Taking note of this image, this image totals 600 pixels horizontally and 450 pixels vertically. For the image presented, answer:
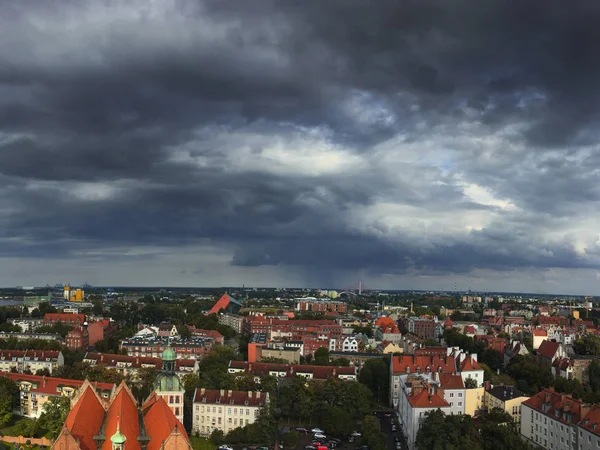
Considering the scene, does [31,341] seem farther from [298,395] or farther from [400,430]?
[400,430]

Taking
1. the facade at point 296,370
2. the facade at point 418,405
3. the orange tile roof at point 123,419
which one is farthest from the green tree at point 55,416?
the facade at point 418,405

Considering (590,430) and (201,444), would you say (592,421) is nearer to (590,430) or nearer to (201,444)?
(590,430)

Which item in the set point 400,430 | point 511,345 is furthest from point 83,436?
point 511,345

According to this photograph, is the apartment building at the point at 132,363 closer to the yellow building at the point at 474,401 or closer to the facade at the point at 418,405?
the facade at the point at 418,405

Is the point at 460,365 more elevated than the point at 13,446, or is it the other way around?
the point at 460,365

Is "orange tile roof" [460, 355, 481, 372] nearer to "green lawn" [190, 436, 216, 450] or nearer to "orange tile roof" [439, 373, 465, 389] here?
"orange tile roof" [439, 373, 465, 389]
